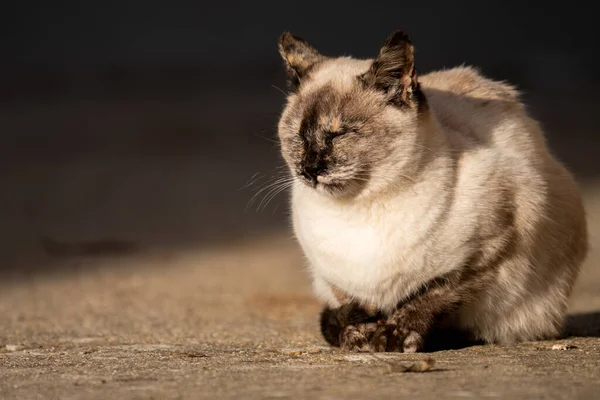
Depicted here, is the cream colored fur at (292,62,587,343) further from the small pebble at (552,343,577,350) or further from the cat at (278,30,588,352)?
the small pebble at (552,343,577,350)

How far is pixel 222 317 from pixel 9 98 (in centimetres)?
731

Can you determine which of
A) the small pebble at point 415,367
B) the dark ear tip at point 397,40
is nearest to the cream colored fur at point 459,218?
the dark ear tip at point 397,40

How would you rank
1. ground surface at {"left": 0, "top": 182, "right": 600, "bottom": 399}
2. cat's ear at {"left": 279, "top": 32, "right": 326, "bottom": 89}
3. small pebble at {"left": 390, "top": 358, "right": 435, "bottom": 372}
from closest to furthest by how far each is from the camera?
ground surface at {"left": 0, "top": 182, "right": 600, "bottom": 399}, small pebble at {"left": 390, "top": 358, "right": 435, "bottom": 372}, cat's ear at {"left": 279, "top": 32, "right": 326, "bottom": 89}

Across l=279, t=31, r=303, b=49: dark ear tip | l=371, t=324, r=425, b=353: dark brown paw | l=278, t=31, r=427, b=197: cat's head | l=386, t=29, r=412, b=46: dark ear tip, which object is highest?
l=279, t=31, r=303, b=49: dark ear tip

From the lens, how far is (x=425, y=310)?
10.2 feet

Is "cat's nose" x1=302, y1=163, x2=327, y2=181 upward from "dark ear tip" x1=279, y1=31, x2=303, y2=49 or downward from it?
downward

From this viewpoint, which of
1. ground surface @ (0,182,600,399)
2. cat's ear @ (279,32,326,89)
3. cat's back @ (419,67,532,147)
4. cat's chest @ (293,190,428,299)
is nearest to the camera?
ground surface @ (0,182,600,399)

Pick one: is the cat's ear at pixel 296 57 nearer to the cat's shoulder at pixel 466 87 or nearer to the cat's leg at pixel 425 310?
the cat's shoulder at pixel 466 87

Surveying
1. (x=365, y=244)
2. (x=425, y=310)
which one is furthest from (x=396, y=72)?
(x=425, y=310)

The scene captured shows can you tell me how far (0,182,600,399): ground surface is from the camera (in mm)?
2363

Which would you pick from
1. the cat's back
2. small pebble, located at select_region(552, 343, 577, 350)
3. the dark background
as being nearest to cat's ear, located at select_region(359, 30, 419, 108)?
the cat's back

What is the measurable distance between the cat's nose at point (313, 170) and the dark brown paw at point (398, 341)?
55cm

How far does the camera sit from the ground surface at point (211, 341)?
7.75 feet

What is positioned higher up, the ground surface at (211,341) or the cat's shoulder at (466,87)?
the cat's shoulder at (466,87)
